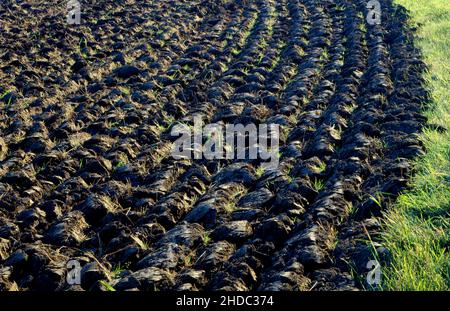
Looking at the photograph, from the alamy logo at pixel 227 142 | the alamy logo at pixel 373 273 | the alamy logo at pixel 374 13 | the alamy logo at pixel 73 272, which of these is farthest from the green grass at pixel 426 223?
the alamy logo at pixel 374 13

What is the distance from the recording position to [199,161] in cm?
507

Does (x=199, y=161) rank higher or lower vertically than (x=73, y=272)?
higher

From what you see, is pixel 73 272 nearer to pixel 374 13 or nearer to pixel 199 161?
pixel 199 161

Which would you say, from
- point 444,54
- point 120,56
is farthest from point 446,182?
point 120,56

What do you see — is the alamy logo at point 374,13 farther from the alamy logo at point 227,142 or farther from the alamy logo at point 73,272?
the alamy logo at point 73,272

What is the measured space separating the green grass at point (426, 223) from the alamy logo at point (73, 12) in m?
5.94

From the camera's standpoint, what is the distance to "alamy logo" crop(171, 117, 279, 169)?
512 cm

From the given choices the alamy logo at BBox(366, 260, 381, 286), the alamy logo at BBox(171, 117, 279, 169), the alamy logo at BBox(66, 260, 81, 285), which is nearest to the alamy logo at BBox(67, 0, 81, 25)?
the alamy logo at BBox(171, 117, 279, 169)

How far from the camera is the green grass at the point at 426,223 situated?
319 centimetres

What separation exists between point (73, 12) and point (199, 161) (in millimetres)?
6308

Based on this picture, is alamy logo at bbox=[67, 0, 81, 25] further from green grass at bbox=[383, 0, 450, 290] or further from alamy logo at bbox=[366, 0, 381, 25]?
green grass at bbox=[383, 0, 450, 290]

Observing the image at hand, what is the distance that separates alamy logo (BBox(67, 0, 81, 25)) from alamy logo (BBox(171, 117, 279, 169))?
15.6 ft

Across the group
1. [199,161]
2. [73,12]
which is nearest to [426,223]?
[199,161]
